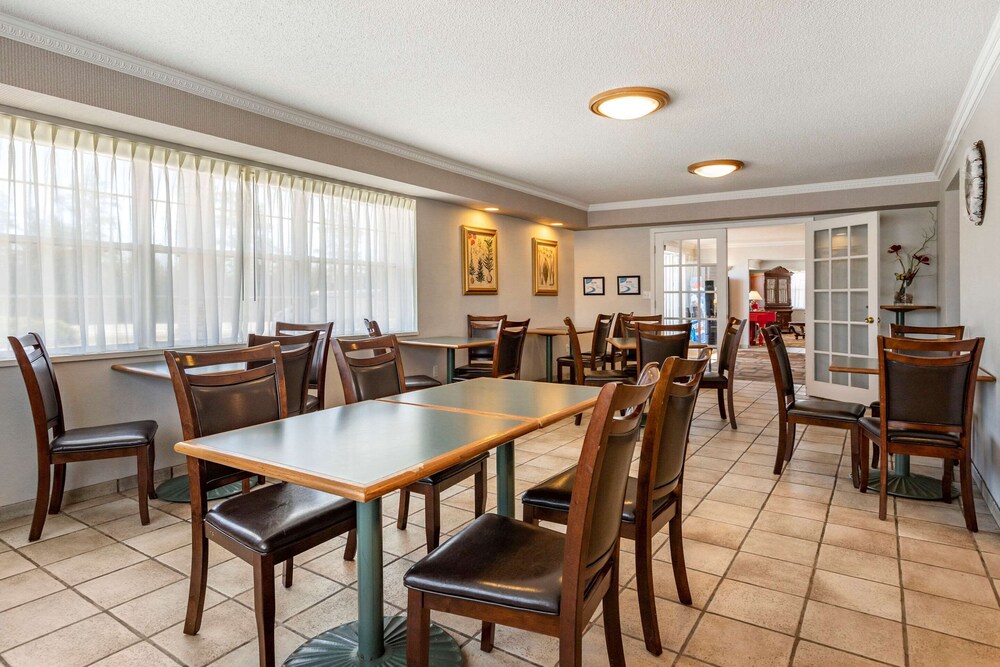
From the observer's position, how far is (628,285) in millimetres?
7906

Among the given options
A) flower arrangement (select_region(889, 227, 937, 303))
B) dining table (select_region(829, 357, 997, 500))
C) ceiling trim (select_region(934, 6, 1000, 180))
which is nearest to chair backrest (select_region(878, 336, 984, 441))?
dining table (select_region(829, 357, 997, 500))

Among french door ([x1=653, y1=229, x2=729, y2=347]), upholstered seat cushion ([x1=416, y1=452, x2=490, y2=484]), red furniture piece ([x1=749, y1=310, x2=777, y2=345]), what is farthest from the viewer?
red furniture piece ([x1=749, y1=310, x2=777, y2=345])

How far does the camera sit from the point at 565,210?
7262 millimetres

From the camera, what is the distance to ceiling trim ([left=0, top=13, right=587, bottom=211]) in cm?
266

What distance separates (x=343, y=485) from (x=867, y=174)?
21.3 feet

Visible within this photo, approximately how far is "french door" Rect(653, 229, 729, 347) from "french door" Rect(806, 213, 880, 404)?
1.08 metres

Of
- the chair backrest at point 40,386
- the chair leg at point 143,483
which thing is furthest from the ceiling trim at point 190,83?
the chair leg at point 143,483

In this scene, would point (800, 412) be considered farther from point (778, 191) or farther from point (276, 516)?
point (778, 191)

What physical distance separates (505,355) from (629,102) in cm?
225

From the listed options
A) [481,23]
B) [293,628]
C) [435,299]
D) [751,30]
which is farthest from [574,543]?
[435,299]

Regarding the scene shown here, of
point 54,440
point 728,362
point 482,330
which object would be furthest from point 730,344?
point 54,440

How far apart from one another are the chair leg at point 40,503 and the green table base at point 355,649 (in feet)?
5.84

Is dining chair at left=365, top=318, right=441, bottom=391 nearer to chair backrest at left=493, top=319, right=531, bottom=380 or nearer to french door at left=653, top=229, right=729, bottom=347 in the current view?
chair backrest at left=493, top=319, right=531, bottom=380

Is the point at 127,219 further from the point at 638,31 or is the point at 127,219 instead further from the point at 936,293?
the point at 936,293
